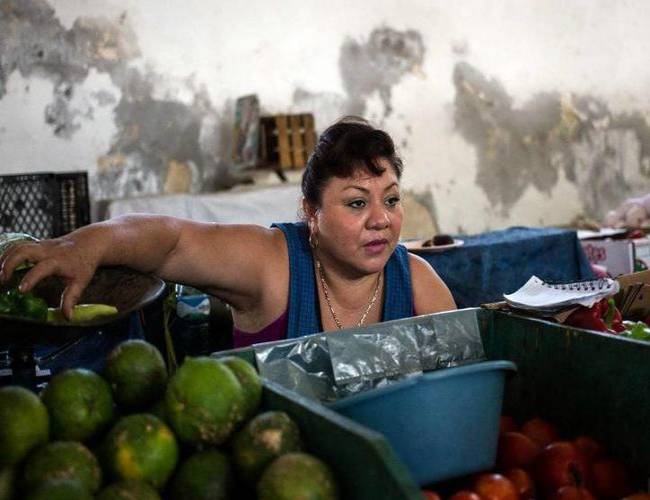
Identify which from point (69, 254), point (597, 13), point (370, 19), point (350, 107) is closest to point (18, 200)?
point (69, 254)

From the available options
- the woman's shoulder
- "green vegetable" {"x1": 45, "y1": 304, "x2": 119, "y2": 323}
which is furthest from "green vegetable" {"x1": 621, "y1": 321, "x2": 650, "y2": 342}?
"green vegetable" {"x1": 45, "y1": 304, "x2": 119, "y2": 323}

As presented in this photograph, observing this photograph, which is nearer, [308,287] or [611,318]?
[611,318]

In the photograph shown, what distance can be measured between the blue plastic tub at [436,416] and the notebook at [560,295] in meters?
0.51

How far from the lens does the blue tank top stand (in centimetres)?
228

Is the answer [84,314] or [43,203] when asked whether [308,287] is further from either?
[43,203]

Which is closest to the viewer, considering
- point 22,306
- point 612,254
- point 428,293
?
point 22,306

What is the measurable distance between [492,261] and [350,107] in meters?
2.88

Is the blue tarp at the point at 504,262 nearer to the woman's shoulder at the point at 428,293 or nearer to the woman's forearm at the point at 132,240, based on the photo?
the woman's shoulder at the point at 428,293

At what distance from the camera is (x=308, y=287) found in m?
2.31

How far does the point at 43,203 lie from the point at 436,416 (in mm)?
2811

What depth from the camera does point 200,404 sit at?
105 centimetres

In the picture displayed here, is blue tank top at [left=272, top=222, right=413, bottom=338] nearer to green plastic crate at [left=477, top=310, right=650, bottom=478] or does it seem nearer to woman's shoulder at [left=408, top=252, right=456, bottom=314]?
woman's shoulder at [left=408, top=252, right=456, bottom=314]

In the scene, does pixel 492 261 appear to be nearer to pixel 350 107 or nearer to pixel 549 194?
pixel 350 107

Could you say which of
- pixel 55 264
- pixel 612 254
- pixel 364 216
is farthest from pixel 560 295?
pixel 612 254
